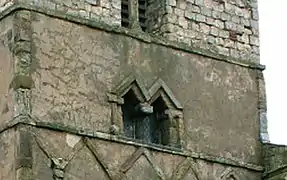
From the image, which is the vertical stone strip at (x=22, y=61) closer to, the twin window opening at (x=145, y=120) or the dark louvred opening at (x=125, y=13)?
the twin window opening at (x=145, y=120)

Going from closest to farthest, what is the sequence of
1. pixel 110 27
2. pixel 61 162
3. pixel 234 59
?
pixel 61 162
pixel 110 27
pixel 234 59

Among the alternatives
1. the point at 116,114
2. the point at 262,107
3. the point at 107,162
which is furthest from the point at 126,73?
the point at 262,107

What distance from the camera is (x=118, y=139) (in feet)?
47.4

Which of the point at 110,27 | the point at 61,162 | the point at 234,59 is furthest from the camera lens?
the point at 234,59

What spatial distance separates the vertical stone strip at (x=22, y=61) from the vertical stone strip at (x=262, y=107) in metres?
3.39

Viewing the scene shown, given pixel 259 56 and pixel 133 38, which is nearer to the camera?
pixel 133 38

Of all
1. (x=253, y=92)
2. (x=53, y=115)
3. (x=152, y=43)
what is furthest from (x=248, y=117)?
(x=53, y=115)

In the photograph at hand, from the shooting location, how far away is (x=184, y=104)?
15.3 meters

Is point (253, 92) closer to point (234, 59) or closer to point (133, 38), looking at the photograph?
point (234, 59)

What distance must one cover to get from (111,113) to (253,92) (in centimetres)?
229

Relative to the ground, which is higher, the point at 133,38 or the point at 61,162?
the point at 133,38

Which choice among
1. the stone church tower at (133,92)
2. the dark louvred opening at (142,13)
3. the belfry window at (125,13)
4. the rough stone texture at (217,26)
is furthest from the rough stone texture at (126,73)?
the dark louvred opening at (142,13)

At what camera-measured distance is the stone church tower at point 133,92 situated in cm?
1398

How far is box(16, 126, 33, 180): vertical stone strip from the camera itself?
44.4ft
